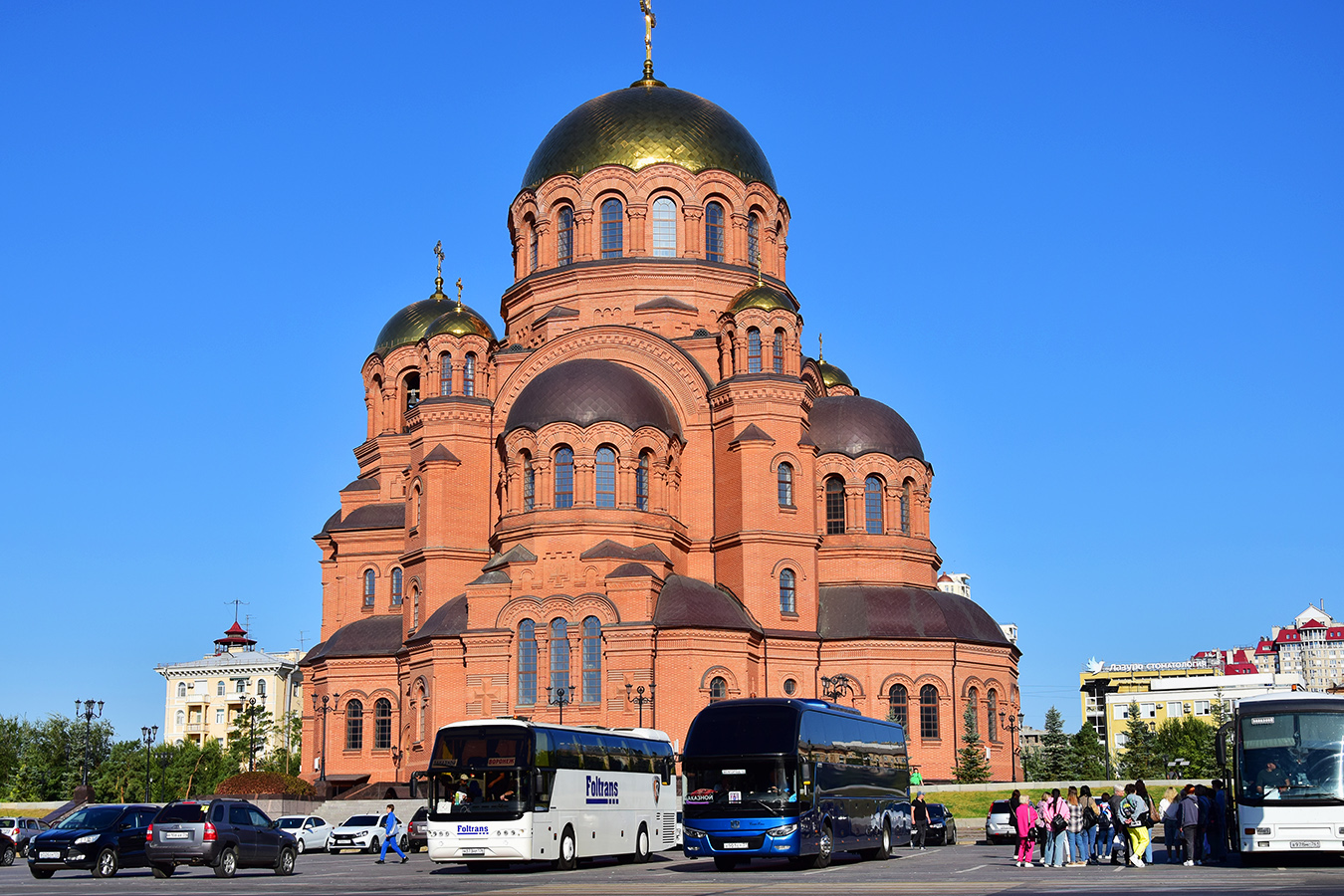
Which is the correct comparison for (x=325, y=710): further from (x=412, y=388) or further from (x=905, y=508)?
(x=905, y=508)

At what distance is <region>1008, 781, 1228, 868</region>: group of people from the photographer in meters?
24.3

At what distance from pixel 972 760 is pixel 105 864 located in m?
28.3

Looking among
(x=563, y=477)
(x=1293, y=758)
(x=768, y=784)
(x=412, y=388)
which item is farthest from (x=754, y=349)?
(x=1293, y=758)

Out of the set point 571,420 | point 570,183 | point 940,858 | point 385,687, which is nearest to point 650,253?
point 570,183

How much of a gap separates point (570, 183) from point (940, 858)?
1260 inches

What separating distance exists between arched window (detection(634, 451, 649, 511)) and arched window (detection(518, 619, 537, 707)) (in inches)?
199

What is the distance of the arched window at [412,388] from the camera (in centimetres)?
5676

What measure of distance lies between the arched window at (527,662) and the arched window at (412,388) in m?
15.5

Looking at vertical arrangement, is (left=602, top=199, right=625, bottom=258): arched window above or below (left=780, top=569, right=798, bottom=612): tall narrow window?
above

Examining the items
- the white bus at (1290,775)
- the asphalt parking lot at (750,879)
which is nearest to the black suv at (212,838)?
the asphalt parking lot at (750,879)

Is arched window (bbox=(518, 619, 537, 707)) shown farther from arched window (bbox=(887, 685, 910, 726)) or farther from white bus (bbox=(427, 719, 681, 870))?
white bus (bbox=(427, 719, 681, 870))

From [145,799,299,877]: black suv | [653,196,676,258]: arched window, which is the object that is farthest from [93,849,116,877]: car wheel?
[653,196,676,258]: arched window

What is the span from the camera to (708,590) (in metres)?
45.1

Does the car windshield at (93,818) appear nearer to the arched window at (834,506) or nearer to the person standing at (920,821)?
the person standing at (920,821)
